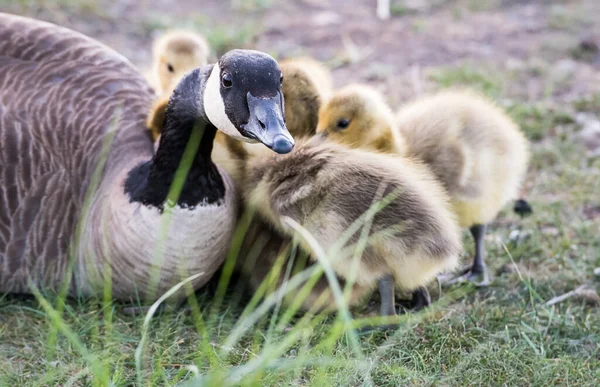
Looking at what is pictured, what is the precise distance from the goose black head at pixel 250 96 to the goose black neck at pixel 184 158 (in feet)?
0.55

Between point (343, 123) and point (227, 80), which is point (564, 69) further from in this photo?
point (227, 80)

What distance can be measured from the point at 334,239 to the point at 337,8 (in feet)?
13.5

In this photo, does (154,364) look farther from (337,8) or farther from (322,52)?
(337,8)

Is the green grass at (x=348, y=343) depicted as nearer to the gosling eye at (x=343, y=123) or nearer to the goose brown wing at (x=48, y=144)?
the goose brown wing at (x=48, y=144)

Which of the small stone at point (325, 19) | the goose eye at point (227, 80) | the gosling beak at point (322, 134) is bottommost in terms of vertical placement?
the small stone at point (325, 19)

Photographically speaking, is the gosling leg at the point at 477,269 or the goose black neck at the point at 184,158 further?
the gosling leg at the point at 477,269

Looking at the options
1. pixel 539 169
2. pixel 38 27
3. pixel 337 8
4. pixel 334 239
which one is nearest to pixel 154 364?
pixel 334 239

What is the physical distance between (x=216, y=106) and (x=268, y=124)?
0.24m

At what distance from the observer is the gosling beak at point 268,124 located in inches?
87.0

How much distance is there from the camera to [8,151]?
2.77 metres

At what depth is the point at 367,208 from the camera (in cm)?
248

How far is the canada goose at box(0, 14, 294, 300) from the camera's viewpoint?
244 centimetres

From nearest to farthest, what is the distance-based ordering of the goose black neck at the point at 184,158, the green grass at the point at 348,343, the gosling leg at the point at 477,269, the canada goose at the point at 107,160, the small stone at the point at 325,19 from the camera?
the green grass at the point at 348,343, the canada goose at the point at 107,160, the goose black neck at the point at 184,158, the gosling leg at the point at 477,269, the small stone at the point at 325,19

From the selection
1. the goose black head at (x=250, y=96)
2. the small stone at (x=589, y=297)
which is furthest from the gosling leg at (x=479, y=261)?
the goose black head at (x=250, y=96)
